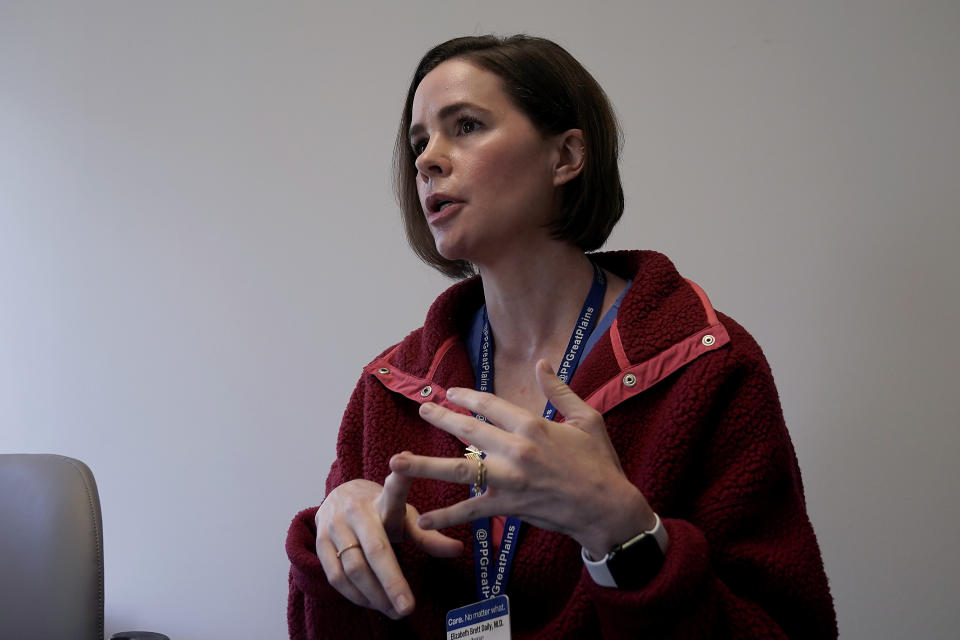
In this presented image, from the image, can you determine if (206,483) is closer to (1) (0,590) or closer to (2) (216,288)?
(2) (216,288)

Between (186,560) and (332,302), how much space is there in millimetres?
823

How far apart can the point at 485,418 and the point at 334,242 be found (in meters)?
1.08

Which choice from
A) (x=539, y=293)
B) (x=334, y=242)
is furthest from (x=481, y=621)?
(x=334, y=242)

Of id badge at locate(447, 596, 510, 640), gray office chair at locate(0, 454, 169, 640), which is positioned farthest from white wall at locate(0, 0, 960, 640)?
id badge at locate(447, 596, 510, 640)

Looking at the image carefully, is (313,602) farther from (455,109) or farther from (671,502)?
(455,109)

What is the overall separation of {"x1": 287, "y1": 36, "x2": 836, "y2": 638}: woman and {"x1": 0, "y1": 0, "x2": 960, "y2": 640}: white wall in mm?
594

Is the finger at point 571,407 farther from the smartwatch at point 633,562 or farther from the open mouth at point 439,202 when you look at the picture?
the open mouth at point 439,202

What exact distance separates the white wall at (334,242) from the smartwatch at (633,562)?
3.18 ft

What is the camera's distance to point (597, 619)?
Answer: 0.97m

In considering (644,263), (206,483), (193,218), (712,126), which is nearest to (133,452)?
(206,483)

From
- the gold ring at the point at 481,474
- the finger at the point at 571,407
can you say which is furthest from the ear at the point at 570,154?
the gold ring at the point at 481,474

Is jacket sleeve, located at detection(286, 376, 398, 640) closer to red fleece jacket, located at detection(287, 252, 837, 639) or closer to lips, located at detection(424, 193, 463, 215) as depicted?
red fleece jacket, located at detection(287, 252, 837, 639)

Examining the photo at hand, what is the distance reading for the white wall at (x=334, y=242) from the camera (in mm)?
1615

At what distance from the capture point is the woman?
82cm
